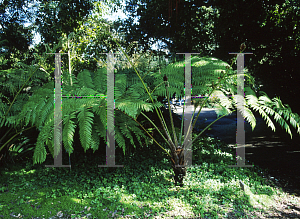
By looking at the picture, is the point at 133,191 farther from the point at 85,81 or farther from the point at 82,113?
the point at 85,81

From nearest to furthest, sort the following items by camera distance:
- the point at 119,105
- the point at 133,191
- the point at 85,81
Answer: the point at 119,105 < the point at 133,191 < the point at 85,81

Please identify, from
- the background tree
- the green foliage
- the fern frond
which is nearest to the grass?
the green foliage

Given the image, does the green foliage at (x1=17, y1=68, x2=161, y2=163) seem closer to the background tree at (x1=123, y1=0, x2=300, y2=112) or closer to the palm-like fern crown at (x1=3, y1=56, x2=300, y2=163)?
the palm-like fern crown at (x1=3, y1=56, x2=300, y2=163)

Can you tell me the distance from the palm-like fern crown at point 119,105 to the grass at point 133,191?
0.54m

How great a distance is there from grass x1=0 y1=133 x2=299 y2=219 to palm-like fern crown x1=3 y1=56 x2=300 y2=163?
1.77ft

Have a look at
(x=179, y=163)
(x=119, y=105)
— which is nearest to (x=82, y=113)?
(x=119, y=105)

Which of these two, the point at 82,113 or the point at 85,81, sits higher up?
the point at 85,81

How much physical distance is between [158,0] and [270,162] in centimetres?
492

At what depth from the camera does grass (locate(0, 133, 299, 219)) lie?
93.2 inches

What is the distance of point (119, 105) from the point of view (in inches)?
93.9

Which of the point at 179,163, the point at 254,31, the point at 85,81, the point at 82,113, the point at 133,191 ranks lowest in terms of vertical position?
the point at 133,191

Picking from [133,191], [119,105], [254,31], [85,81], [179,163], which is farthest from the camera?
[254,31]

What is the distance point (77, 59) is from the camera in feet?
15.2

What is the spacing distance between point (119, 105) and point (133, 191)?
46.4 inches
